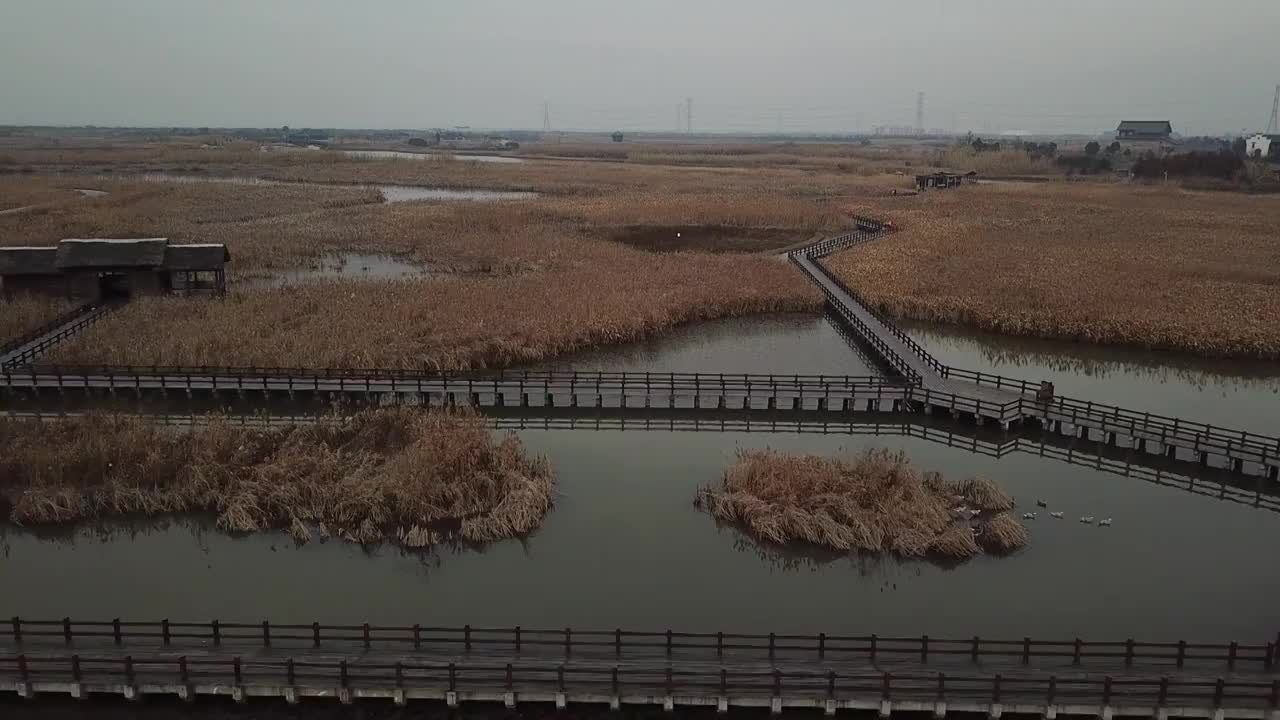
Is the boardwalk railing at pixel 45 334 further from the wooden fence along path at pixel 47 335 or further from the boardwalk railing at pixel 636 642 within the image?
the boardwalk railing at pixel 636 642

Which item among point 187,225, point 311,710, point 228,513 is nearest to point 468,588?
point 311,710

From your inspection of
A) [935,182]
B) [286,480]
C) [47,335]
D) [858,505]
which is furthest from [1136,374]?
[935,182]

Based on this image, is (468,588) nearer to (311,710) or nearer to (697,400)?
(311,710)

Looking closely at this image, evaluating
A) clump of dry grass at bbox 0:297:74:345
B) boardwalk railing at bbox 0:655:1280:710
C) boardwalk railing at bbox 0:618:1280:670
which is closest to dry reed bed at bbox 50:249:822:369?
clump of dry grass at bbox 0:297:74:345

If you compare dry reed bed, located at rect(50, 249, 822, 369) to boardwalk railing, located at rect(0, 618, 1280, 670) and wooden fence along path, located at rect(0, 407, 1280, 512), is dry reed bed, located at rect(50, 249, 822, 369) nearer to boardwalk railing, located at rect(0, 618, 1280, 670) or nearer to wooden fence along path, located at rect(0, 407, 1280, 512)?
wooden fence along path, located at rect(0, 407, 1280, 512)

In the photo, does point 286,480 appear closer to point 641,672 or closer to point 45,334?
point 641,672

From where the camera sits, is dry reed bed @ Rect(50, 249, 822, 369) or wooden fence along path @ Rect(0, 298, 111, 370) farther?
dry reed bed @ Rect(50, 249, 822, 369)
